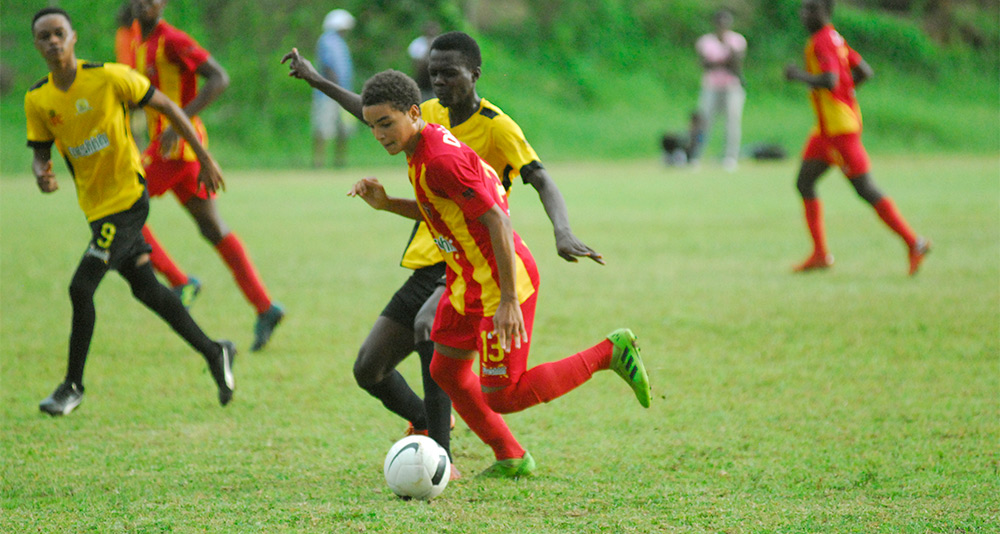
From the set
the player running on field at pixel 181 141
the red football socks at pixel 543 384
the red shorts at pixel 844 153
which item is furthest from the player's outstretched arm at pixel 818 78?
the red football socks at pixel 543 384

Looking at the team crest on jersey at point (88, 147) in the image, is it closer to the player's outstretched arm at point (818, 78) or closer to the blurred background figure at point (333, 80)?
the player's outstretched arm at point (818, 78)

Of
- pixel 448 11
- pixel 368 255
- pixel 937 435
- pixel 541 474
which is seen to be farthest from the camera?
pixel 448 11

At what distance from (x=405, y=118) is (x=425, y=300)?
852 mm

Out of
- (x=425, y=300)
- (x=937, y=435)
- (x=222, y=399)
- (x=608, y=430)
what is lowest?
(x=222, y=399)

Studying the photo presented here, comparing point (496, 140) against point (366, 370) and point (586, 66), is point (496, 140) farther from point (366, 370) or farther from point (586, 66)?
point (586, 66)

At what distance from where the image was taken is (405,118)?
3.37m

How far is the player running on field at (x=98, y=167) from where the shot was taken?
4703mm

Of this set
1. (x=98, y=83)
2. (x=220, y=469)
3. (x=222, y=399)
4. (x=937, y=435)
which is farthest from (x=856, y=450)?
(x=98, y=83)

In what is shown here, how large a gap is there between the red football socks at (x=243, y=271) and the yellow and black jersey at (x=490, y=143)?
2447 millimetres

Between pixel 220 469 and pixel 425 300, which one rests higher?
pixel 425 300

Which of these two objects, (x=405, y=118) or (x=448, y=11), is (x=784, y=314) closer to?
(x=405, y=118)

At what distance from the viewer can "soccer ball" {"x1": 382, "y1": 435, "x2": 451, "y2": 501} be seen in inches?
136

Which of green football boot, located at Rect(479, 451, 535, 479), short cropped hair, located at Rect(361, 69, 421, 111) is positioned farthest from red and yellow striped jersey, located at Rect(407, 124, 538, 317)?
green football boot, located at Rect(479, 451, 535, 479)

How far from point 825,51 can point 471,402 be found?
5.87 m
